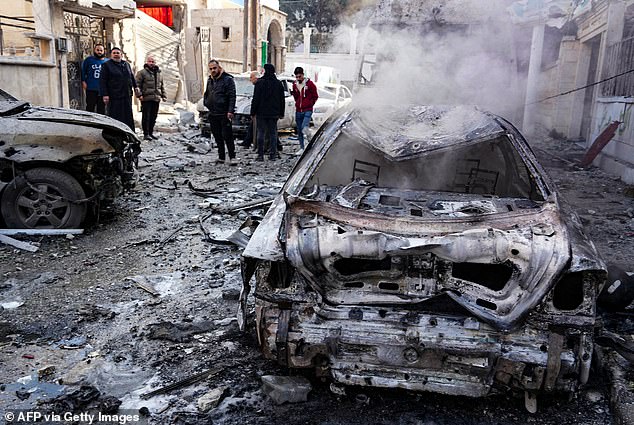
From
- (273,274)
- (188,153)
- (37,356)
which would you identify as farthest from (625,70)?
(37,356)

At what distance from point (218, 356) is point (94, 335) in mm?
912

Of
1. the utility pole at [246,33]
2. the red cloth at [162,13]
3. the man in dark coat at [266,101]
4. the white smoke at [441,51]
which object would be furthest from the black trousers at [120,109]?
the red cloth at [162,13]

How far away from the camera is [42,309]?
12.8ft

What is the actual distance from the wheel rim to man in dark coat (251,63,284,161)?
546cm

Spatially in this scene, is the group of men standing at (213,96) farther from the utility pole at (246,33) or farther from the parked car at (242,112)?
the utility pole at (246,33)

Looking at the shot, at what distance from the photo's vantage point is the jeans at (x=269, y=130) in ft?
34.5

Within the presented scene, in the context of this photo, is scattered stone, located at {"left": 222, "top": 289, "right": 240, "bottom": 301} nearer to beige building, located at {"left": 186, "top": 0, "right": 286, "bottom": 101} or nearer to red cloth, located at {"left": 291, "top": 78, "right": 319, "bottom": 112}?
red cloth, located at {"left": 291, "top": 78, "right": 319, "bottom": 112}

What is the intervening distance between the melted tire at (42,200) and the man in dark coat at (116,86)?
4.63 metres

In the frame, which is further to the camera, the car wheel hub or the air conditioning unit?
the air conditioning unit

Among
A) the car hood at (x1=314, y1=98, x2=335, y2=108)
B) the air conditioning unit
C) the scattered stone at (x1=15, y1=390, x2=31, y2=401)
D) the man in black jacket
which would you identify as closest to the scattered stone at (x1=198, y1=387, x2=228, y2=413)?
the scattered stone at (x1=15, y1=390, x2=31, y2=401)

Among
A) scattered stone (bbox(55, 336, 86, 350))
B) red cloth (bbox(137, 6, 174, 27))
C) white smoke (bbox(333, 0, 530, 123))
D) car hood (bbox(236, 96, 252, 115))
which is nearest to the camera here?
scattered stone (bbox(55, 336, 86, 350))

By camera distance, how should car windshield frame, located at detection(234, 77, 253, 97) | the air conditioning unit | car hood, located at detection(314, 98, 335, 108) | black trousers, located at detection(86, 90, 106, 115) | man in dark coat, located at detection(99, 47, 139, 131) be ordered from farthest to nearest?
car hood, located at detection(314, 98, 335, 108) < car windshield frame, located at detection(234, 77, 253, 97) < the air conditioning unit < black trousers, located at detection(86, 90, 106, 115) < man in dark coat, located at detection(99, 47, 139, 131)

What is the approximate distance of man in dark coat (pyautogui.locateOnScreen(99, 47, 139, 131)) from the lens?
962 centimetres

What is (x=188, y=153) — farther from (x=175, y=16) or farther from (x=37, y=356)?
(x=175, y=16)
